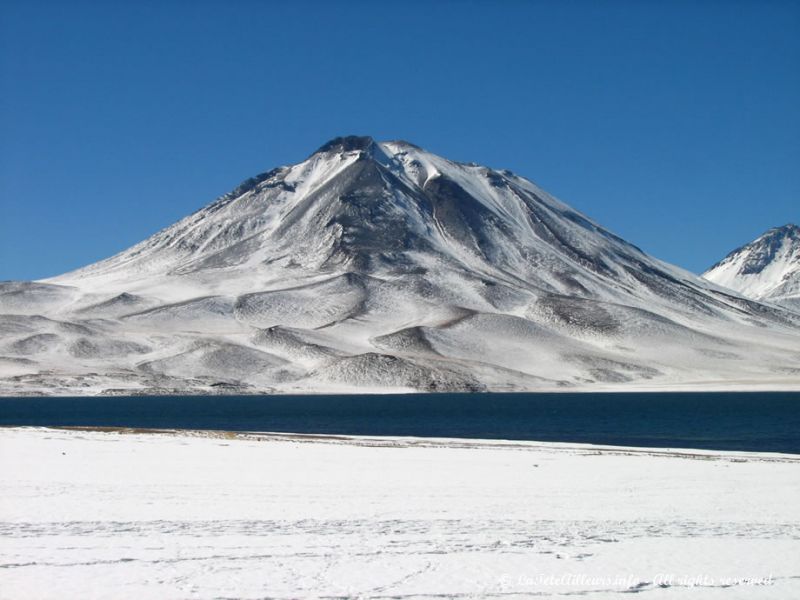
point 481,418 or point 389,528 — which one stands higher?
point 481,418

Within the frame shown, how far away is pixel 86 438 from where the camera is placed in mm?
50406

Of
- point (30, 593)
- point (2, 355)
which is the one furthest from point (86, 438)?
point (2, 355)

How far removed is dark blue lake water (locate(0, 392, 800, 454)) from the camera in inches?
2493

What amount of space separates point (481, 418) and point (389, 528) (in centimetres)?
6072

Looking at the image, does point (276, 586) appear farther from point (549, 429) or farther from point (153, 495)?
point (549, 429)

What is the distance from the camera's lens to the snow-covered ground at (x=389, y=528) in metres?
18.0

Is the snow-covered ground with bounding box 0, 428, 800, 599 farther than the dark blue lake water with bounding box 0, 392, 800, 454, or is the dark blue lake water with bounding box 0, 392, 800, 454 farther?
the dark blue lake water with bounding box 0, 392, 800, 454

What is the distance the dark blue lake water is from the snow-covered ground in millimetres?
23239

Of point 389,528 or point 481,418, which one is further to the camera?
point 481,418

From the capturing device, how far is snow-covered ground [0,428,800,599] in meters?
18.0

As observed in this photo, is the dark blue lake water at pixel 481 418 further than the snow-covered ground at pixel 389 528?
Yes

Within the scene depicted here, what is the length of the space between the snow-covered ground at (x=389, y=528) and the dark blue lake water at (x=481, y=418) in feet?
76.2

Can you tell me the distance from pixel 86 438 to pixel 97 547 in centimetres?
3215

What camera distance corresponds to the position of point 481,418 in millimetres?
83188
